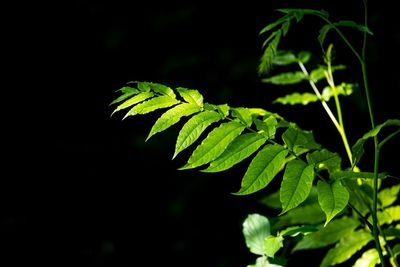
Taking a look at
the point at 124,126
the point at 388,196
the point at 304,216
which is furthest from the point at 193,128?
the point at 124,126

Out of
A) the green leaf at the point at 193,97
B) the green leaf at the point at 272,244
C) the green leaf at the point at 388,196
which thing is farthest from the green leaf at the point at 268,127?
the green leaf at the point at 388,196

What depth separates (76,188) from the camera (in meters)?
3.01

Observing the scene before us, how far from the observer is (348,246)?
1621mm

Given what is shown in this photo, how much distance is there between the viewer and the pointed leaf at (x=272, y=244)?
1203 mm

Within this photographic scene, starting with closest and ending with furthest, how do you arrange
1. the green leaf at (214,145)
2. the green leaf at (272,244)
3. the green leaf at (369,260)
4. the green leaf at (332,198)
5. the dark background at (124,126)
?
the green leaf at (332,198) < the green leaf at (214,145) < the green leaf at (272,244) < the green leaf at (369,260) < the dark background at (124,126)

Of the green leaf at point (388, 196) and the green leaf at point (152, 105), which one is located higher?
the green leaf at point (152, 105)

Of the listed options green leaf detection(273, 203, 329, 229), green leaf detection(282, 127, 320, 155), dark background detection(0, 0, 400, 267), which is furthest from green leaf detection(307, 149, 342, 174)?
dark background detection(0, 0, 400, 267)

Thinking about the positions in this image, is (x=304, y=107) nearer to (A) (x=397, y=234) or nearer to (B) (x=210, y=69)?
(B) (x=210, y=69)

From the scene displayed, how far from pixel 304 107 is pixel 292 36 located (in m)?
0.50

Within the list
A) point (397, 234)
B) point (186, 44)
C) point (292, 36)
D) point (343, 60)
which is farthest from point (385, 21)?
point (397, 234)

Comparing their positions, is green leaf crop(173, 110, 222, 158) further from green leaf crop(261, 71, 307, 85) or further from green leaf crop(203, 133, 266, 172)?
green leaf crop(261, 71, 307, 85)

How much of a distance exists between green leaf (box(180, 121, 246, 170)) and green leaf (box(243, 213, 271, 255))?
0.34 metres

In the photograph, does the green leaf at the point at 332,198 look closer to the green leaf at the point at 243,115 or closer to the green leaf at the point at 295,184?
the green leaf at the point at 295,184

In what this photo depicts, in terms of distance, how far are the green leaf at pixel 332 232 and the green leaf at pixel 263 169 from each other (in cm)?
62
